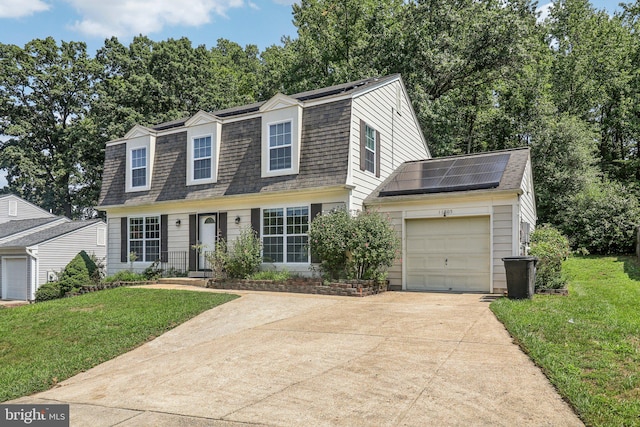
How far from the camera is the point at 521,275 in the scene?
953 cm

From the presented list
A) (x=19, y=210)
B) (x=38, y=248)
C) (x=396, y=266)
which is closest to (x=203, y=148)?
(x=396, y=266)

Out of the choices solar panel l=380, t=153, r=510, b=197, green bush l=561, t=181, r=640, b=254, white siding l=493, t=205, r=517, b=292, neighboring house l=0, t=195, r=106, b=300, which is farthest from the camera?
neighboring house l=0, t=195, r=106, b=300

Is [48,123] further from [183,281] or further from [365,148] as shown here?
[365,148]

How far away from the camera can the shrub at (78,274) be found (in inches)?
764

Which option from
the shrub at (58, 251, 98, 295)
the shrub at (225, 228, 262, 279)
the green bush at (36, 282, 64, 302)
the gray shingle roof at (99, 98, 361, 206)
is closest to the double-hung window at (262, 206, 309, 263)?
the shrub at (225, 228, 262, 279)

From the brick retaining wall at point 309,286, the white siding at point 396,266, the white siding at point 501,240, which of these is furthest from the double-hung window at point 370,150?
the white siding at point 501,240

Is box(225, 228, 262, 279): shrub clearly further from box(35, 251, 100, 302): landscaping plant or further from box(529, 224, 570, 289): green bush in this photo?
box(35, 251, 100, 302): landscaping plant

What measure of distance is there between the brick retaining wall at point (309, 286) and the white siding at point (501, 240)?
2960 mm

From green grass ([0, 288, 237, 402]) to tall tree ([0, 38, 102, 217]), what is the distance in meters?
24.2

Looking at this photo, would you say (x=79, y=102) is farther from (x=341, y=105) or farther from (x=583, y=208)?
(x=583, y=208)

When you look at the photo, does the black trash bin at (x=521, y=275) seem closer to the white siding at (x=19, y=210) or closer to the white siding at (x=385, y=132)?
the white siding at (x=385, y=132)

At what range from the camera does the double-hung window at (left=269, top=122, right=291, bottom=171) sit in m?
14.2

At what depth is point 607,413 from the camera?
3895 mm

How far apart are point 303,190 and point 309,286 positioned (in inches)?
113
